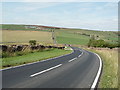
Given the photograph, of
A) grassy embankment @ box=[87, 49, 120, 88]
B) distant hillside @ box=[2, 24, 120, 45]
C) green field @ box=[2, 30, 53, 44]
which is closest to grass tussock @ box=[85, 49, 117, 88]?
grassy embankment @ box=[87, 49, 120, 88]

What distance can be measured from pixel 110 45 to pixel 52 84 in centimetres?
8045

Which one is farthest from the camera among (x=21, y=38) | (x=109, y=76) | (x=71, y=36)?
(x=71, y=36)

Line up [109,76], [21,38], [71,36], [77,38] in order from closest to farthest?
[109,76], [21,38], [77,38], [71,36]

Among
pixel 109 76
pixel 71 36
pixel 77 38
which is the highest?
pixel 71 36

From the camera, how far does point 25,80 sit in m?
9.15

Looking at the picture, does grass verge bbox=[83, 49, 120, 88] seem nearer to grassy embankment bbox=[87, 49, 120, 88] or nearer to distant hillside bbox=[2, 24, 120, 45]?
grassy embankment bbox=[87, 49, 120, 88]

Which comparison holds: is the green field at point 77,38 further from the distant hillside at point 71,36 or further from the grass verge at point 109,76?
the grass verge at point 109,76

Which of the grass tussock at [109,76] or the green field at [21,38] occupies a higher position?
the green field at [21,38]

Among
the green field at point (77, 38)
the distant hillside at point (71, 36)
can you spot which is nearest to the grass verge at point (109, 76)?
the distant hillside at point (71, 36)

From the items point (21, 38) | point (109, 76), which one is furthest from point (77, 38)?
point (109, 76)

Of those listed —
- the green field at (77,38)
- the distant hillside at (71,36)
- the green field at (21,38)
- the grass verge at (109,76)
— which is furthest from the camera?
the distant hillside at (71,36)

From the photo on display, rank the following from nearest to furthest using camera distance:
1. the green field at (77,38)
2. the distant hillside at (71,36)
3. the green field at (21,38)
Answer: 1. the green field at (21,38)
2. the green field at (77,38)
3. the distant hillside at (71,36)

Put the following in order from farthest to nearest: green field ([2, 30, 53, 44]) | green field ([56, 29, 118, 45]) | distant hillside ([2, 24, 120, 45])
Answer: distant hillside ([2, 24, 120, 45]) → green field ([56, 29, 118, 45]) → green field ([2, 30, 53, 44])

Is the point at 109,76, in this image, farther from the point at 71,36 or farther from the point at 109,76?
the point at 71,36
